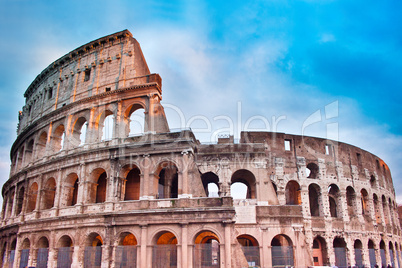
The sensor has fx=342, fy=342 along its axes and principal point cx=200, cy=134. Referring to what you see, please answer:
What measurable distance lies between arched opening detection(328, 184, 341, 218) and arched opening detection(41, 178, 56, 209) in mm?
18914

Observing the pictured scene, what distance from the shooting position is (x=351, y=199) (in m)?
25.4

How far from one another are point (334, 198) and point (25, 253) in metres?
20.7

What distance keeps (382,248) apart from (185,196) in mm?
18488

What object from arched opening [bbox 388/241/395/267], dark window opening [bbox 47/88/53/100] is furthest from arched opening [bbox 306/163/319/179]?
dark window opening [bbox 47/88/53/100]

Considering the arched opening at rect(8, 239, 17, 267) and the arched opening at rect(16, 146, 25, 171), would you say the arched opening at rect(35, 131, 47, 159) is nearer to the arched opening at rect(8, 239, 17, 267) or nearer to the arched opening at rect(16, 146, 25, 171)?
the arched opening at rect(16, 146, 25, 171)

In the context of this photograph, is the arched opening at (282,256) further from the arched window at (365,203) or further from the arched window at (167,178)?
the arched window at (365,203)

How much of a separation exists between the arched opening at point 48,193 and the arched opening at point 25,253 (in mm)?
2373

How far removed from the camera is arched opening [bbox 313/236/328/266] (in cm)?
2204

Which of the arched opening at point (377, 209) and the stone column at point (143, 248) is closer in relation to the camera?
the stone column at point (143, 248)

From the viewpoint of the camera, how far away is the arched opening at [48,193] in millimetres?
21047

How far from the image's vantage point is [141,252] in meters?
16.7

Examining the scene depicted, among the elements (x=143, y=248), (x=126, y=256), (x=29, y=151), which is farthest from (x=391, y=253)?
(x=29, y=151)

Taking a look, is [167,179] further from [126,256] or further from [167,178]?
[126,256]

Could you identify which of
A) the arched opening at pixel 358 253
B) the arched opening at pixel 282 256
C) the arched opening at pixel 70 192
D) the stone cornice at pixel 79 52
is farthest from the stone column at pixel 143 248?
the arched opening at pixel 358 253
